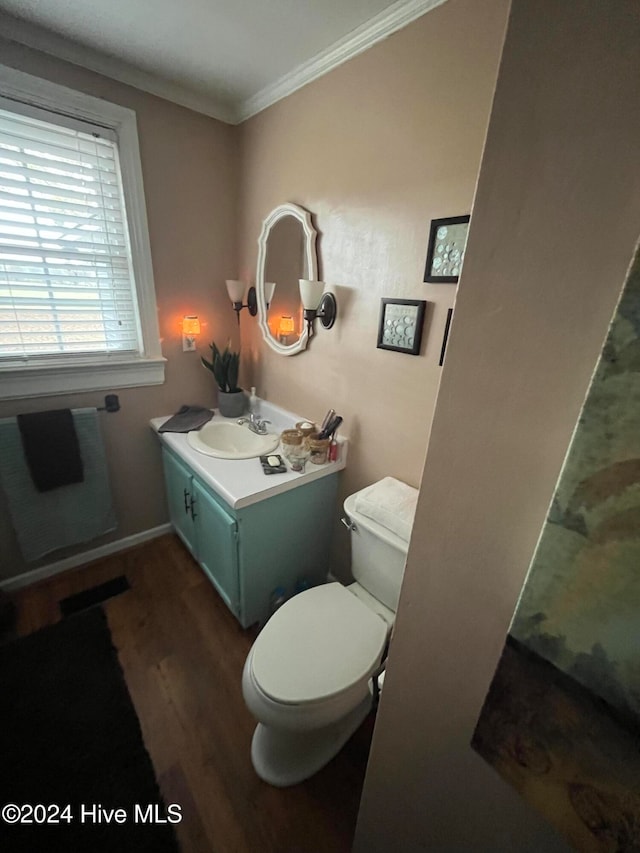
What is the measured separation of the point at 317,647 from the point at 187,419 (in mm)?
1310

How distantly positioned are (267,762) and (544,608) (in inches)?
49.9

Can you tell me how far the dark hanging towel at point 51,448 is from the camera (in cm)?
148

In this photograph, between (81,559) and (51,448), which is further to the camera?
(81,559)

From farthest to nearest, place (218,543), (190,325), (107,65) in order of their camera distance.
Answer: (190,325)
(218,543)
(107,65)

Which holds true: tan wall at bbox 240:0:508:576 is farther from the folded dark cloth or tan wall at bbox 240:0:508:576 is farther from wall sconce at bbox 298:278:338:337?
the folded dark cloth

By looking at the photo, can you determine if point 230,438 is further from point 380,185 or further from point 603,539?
point 603,539

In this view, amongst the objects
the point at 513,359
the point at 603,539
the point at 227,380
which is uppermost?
the point at 513,359

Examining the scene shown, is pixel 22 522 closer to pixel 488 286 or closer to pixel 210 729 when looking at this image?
pixel 210 729

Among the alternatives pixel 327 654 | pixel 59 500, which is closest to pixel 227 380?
pixel 59 500

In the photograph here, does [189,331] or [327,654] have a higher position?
[189,331]

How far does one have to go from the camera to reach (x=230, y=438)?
182 cm

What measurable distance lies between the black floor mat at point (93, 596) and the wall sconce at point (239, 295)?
160 centimetres

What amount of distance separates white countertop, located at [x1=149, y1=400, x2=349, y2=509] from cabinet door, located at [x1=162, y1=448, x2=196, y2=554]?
0.38 ft

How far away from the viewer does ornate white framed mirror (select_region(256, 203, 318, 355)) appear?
1445 mm
